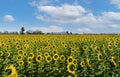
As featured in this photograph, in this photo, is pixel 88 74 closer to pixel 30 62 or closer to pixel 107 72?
pixel 107 72

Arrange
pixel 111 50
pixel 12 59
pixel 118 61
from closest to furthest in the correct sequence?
1. pixel 118 61
2. pixel 12 59
3. pixel 111 50

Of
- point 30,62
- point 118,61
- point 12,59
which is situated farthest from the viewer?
point 12,59

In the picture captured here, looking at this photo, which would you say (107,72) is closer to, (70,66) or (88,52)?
(70,66)

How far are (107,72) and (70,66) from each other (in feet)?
3.77

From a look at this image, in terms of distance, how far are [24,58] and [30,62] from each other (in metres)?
0.77

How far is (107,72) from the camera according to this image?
9.88m

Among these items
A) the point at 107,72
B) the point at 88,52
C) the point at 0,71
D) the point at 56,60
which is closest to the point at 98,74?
the point at 107,72

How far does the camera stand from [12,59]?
12.5 metres

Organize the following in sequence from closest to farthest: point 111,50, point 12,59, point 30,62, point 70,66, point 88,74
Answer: point 70,66 → point 88,74 → point 30,62 → point 12,59 → point 111,50

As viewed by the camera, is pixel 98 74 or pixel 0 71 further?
pixel 0 71

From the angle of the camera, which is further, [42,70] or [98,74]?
[42,70]

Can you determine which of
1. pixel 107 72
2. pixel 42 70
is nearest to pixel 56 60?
pixel 42 70

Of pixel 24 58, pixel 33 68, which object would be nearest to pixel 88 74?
pixel 33 68

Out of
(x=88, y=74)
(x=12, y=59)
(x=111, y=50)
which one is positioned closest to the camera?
(x=88, y=74)
